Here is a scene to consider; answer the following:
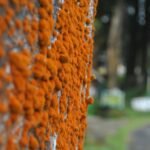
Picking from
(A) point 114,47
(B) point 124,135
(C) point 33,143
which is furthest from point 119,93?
(C) point 33,143

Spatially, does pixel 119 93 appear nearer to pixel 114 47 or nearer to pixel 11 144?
pixel 114 47

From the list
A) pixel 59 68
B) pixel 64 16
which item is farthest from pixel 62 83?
pixel 64 16

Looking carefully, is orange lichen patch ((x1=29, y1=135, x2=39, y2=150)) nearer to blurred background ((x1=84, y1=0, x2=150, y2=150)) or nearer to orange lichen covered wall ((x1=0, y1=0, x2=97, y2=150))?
orange lichen covered wall ((x1=0, y1=0, x2=97, y2=150))

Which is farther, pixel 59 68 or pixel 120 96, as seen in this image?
pixel 120 96

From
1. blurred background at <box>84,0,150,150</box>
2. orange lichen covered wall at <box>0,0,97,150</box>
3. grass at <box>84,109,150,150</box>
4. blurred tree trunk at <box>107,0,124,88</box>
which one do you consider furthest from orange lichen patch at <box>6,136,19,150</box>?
blurred tree trunk at <box>107,0,124,88</box>

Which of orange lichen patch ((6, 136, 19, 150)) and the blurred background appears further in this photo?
the blurred background

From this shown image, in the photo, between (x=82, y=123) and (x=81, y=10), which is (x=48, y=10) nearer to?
(x=81, y=10)
